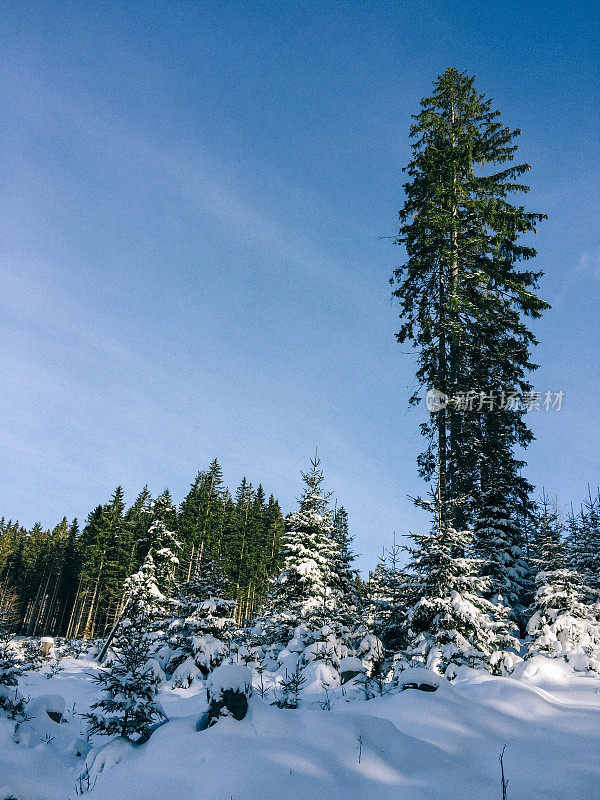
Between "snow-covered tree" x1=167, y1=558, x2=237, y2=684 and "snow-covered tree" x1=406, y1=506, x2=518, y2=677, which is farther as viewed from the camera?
"snow-covered tree" x1=167, y1=558, x2=237, y2=684

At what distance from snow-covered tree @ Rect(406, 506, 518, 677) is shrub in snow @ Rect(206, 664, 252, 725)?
488 centimetres

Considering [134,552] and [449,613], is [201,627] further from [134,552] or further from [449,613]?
[134,552]

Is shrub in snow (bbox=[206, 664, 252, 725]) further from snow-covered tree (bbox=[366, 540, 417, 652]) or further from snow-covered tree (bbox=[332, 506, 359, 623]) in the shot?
snow-covered tree (bbox=[332, 506, 359, 623])

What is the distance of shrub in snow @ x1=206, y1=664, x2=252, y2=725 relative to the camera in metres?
5.23

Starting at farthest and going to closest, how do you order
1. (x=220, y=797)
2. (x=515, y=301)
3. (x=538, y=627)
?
(x=515, y=301) < (x=538, y=627) < (x=220, y=797)

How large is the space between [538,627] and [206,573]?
1027 cm

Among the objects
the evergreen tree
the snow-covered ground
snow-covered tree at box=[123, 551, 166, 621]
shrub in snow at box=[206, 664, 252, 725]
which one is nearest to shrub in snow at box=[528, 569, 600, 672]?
the snow-covered ground

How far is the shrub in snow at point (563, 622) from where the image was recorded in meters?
11.2

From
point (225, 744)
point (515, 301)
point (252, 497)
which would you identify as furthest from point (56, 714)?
point (252, 497)

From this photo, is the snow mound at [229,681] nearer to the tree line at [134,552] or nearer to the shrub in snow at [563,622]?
the shrub in snow at [563,622]

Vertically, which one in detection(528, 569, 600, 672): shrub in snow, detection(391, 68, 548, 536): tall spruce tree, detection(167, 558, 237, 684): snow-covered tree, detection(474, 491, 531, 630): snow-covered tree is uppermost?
detection(391, 68, 548, 536): tall spruce tree

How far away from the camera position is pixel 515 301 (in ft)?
53.8

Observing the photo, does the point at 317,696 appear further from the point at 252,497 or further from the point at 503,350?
the point at 252,497

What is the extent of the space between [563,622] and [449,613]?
17.3 feet
